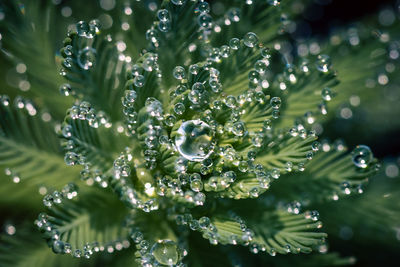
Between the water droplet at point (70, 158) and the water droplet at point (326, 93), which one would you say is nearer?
the water droplet at point (70, 158)

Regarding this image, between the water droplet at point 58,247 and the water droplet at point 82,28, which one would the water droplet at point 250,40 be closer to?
the water droplet at point 82,28

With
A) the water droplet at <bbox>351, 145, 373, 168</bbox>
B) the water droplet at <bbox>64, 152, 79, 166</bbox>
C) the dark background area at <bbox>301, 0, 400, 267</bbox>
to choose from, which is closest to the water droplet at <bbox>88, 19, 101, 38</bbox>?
the water droplet at <bbox>64, 152, 79, 166</bbox>

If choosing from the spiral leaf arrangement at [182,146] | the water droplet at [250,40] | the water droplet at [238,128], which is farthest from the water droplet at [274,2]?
the water droplet at [238,128]

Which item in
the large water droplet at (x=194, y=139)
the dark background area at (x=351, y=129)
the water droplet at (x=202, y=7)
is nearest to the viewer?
the large water droplet at (x=194, y=139)

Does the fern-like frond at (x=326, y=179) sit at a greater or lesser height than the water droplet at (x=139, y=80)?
lesser

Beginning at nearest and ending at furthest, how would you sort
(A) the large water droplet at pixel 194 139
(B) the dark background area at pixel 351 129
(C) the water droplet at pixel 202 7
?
(A) the large water droplet at pixel 194 139 < (C) the water droplet at pixel 202 7 < (B) the dark background area at pixel 351 129

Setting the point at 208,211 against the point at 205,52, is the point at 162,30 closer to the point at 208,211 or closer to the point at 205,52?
the point at 205,52
